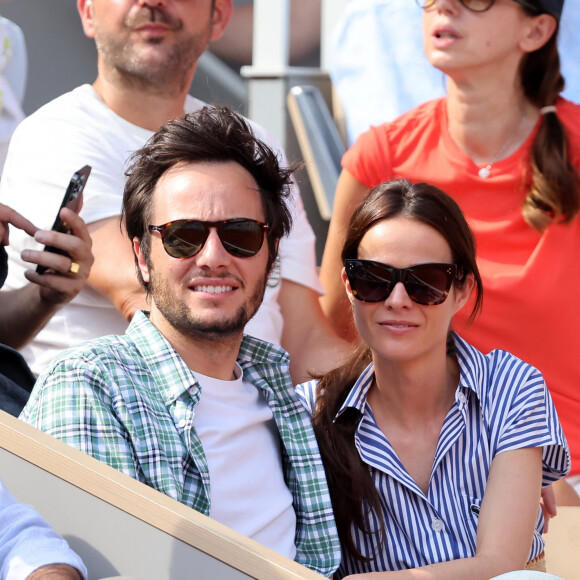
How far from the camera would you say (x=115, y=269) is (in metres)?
2.22

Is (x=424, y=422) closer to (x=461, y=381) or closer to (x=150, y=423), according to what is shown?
(x=461, y=381)

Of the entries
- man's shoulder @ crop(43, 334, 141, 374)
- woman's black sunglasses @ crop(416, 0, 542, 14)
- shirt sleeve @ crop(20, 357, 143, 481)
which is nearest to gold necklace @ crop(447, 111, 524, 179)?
woman's black sunglasses @ crop(416, 0, 542, 14)

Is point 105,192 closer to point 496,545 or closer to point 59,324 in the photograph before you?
point 59,324

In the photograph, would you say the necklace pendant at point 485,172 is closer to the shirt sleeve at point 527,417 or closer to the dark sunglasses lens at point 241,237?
the shirt sleeve at point 527,417

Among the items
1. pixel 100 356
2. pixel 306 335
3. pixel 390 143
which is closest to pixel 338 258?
pixel 306 335

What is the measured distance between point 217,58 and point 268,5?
246 millimetres

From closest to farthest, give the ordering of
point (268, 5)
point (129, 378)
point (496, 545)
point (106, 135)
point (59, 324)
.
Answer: point (129, 378)
point (496, 545)
point (59, 324)
point (106, 135)
point (268, 5)

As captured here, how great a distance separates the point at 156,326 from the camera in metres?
1.71

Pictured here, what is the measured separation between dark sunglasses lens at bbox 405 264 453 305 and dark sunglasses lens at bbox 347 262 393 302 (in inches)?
1.4

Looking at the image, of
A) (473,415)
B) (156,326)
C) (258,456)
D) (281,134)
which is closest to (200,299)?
(156,326)

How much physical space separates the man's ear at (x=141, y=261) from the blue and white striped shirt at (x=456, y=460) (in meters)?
0.42

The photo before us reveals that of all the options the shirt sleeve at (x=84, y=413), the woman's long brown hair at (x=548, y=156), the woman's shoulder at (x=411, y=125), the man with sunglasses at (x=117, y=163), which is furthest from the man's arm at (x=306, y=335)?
the shirt sleeve at (x=84, y=413)

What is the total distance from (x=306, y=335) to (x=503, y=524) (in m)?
1.00

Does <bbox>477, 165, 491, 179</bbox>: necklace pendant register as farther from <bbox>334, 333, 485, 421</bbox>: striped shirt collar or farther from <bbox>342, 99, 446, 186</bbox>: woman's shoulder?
<bbox>334, 333, 485, 421</bbox>: striped shirt collar
